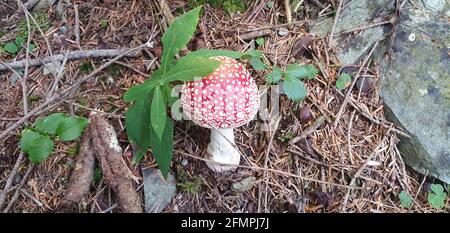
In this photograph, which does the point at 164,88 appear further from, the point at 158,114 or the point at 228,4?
the point at 228,4

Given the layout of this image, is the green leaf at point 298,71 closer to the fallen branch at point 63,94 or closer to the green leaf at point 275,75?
the green leaf at point 275,75

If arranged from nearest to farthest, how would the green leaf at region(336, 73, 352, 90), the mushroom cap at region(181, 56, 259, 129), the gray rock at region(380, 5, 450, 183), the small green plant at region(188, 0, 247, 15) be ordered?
the mushroom cap at region(181, 56, 259, 129)
the gray rock at region(380, 5, 450, 183)
the green leaf at region(336, 73, 352, 90)
the small green plant at region(188, 0, 247, 15)

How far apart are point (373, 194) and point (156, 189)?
4.15ft

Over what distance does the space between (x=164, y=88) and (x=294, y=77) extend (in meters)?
0.80

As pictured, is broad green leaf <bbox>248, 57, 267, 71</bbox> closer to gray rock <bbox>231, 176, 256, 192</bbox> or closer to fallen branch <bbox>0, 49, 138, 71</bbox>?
gray rock <bbox>231, 176, 256, 192</bbox>

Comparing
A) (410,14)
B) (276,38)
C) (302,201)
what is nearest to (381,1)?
(410,14)

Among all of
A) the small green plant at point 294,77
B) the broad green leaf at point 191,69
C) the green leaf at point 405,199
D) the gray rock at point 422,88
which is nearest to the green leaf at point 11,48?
the broad green leaf at point 191,69

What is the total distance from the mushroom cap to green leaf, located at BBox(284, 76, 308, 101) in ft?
0.80

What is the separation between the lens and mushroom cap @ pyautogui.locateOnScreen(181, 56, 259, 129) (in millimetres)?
2301

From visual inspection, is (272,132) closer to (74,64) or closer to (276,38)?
(276,38)

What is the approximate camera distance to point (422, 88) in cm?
276

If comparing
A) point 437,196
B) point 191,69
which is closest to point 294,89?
point 191,69

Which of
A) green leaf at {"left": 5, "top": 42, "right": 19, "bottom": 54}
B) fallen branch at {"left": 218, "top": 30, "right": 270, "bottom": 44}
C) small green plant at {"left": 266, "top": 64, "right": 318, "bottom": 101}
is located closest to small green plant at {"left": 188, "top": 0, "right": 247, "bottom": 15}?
fallen branch at {"left": 218, "top": 30, "right": 270, "bottom": 44}

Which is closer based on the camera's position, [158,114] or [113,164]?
[158,114]
